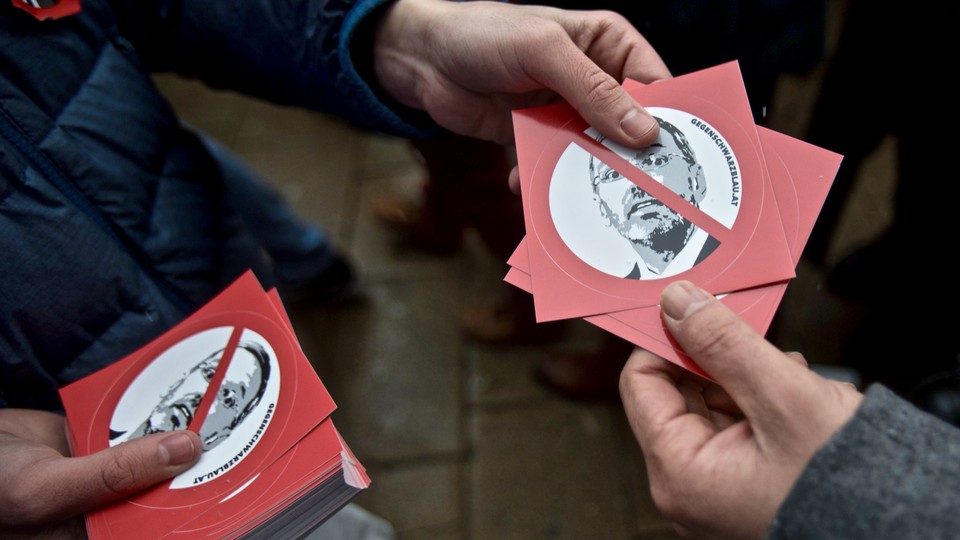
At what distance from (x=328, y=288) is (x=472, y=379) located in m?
0.47

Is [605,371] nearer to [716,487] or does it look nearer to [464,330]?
[464,330]

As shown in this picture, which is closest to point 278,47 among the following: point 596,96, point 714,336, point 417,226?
point 596,96

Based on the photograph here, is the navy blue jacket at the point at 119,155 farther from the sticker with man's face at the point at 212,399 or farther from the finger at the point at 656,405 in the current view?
the finger at the point at 656,405

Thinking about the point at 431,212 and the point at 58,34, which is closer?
the point at 58,34

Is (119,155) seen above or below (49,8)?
below

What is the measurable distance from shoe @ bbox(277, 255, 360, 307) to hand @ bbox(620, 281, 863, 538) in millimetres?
1053

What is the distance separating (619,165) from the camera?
749 mm

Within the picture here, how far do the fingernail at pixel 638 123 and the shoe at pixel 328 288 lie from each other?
1.00m

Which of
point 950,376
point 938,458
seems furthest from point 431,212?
point 938,458

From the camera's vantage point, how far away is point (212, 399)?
28.3 inches

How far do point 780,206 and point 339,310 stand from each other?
1202mm

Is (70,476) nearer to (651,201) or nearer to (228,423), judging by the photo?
(228,423)

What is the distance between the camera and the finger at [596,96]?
726mm

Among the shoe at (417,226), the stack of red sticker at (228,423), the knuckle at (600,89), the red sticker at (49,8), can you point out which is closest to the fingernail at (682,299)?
the knuckle at (600,89)
